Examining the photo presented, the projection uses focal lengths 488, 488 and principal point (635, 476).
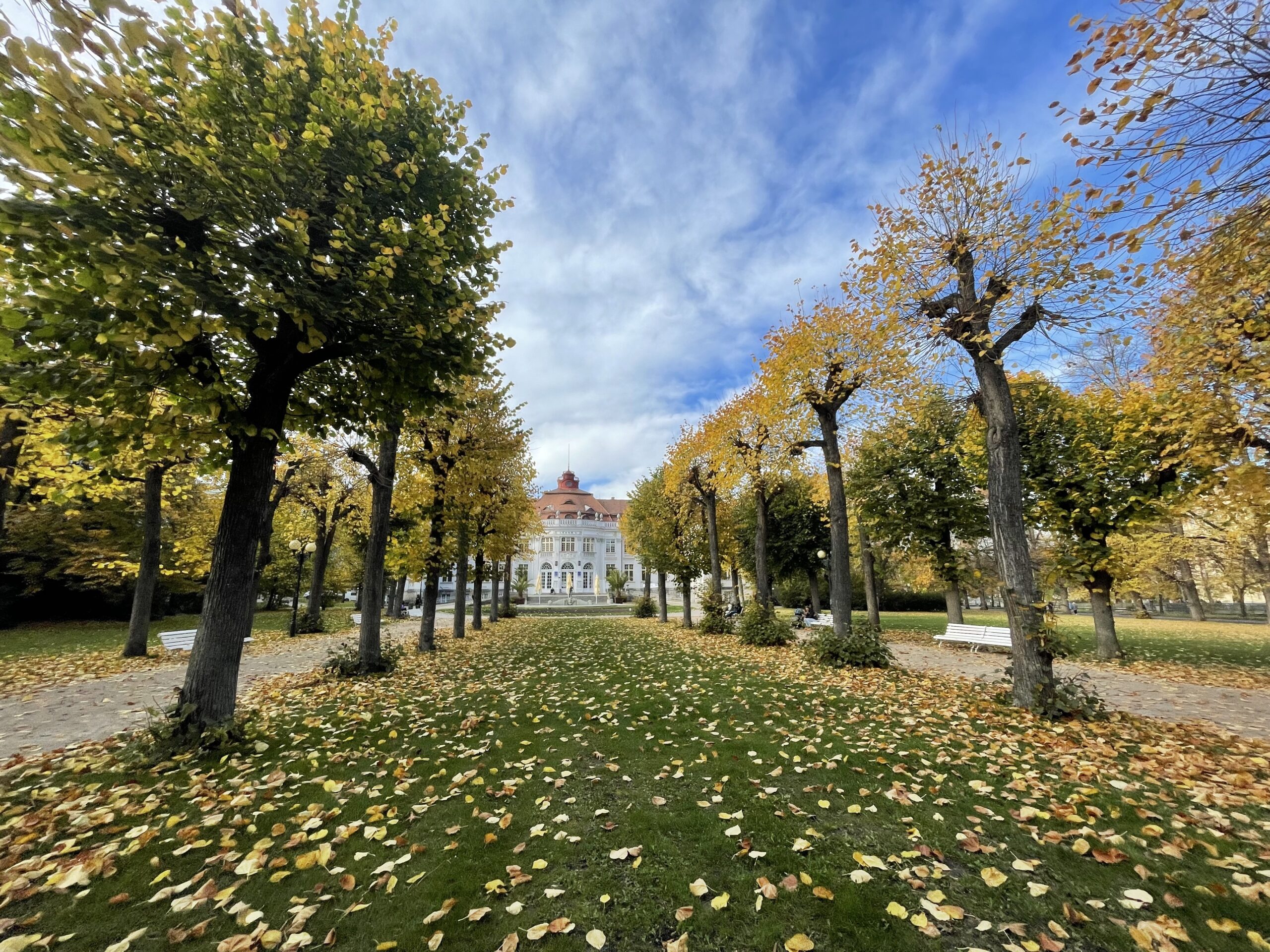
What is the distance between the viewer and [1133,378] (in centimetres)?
1362

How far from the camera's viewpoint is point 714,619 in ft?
61.9

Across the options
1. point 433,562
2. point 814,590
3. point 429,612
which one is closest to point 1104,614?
point 814,590

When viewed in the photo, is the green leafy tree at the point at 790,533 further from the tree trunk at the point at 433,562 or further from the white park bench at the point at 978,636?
the tree trunk at the point at 433,562

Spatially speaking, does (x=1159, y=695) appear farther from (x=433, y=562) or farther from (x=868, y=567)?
(x=433, y=562)

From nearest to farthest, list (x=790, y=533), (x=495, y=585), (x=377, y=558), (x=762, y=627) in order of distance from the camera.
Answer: (x=377, y=558), (x=762, y=627), (x=495, y=585), (x=790, y=533)

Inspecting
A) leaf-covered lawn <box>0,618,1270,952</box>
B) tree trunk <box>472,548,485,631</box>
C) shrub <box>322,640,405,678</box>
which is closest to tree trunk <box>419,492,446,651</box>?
tree trunk <box>472,548,485,631</box>

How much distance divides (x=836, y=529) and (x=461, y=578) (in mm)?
11834

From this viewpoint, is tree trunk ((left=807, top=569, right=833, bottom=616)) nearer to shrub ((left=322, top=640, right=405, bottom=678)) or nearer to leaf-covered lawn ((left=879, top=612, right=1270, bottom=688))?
leaf-covered lawn ((left=879, top=612, right=1270, bottom=688))

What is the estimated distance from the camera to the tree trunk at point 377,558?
10039mm

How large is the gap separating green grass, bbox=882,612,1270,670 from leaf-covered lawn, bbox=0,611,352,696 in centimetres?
2386

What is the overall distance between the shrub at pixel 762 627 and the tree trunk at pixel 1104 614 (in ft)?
25.9

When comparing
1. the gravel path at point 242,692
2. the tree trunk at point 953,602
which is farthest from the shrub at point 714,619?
the tree trunk at point 953,602

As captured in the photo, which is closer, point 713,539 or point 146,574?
point 146,574

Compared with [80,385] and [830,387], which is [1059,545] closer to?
[830,387]
